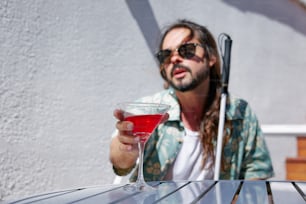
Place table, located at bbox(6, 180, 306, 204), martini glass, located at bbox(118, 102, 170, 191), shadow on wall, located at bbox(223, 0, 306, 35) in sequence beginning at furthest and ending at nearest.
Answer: shadow on wall, located at bbox(223, 0, 306, 35), martini glass, located at bbox(118, 102, 170, 191), table, located at bbox(6, 180, 306, 204)

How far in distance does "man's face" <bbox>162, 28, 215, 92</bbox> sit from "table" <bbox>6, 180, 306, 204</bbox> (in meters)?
0.73

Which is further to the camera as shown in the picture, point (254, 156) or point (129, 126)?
point (254, 156)

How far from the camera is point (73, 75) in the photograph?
6.24ft

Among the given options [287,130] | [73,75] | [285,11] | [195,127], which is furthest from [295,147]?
[73,75]

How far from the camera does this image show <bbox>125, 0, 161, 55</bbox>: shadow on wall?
2230 mm

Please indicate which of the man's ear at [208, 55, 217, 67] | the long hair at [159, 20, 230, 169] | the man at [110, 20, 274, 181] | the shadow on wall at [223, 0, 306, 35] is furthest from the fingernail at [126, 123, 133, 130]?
the shadow on wall at [223, 0, 306, 35]

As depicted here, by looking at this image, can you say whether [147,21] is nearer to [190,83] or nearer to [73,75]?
[73,75]

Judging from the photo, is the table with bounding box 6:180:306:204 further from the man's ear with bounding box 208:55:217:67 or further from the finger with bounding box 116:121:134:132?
the man's ear with bounding box 208:55:217:67

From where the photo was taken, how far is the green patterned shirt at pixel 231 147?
1551mm

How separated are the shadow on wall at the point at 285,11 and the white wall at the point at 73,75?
0.24m

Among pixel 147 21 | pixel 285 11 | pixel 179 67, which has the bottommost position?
pixel 179 67

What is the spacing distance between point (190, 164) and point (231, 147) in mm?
202

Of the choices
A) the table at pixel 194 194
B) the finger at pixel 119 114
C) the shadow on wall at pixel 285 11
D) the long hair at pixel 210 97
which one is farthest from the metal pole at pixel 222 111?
the shadow on wall at pixel 285 11

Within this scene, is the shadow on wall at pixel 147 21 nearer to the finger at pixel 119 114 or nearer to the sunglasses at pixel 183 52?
the sunglasses at pixel 183 52
